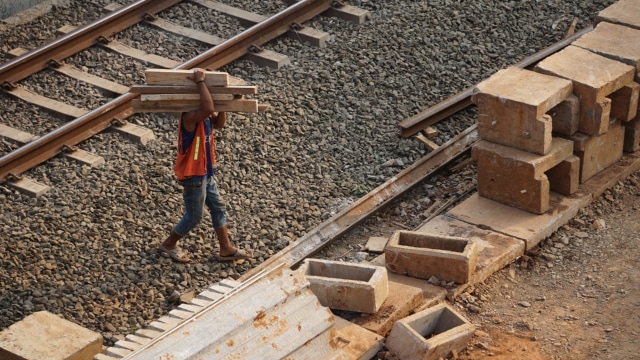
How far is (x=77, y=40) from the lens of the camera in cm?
1291

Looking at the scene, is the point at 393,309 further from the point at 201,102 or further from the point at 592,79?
the point at 592,79

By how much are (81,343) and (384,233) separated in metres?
3.22

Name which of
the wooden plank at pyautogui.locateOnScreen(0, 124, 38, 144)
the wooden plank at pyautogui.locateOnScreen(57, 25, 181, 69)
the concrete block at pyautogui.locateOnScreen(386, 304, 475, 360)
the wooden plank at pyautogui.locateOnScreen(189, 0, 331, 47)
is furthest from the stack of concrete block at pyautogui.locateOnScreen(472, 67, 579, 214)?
the wooden plank at pyautogui.locateOnScreen(0, 124, 38, 144)

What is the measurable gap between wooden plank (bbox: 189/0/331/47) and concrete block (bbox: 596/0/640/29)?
3106mm

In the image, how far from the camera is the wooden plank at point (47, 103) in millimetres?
11938

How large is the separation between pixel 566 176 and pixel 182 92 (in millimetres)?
3609

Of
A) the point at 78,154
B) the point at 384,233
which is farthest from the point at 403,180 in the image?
the point at 78,154

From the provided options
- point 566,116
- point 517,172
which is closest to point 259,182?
point 517,172

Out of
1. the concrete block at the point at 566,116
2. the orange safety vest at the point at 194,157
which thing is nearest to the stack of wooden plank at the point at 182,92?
the orange safety vest at the point at 194,157

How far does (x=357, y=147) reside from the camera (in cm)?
1167

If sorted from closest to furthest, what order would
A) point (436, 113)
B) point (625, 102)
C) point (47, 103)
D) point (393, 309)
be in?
1. point (393, 309)
2. point (625, 102)
3. point (436, 113)
4. point (47, 103)

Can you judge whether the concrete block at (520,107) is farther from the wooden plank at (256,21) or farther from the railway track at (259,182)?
the wooden plank at (256,21)

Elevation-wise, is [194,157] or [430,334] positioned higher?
[194,157]

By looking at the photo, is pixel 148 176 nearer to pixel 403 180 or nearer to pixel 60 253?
pixel 60 253
